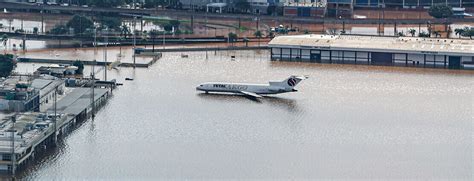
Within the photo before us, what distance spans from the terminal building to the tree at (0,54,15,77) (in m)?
6.81

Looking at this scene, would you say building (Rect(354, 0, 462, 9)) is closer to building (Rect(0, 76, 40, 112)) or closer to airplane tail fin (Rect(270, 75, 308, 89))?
airplane tail fin (Rect(270, 75, 308, 89))

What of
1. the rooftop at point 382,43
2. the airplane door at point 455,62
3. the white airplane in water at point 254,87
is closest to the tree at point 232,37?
the rooftop at point 382,43

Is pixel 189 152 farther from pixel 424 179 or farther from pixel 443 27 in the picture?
pixel 443 27

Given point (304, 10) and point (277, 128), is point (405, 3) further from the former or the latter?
point (277, 128)

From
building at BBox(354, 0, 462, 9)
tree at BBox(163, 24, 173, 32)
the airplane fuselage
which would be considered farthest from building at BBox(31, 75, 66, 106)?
building at BBox(354, 0, 462, 9)

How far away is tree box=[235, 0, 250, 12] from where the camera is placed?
42.4 meters

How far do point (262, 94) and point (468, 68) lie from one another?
20.5 ft

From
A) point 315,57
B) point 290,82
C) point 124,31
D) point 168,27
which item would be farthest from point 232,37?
point 290,82

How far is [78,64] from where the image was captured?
31.3 meters

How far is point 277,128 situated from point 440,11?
17.4 m

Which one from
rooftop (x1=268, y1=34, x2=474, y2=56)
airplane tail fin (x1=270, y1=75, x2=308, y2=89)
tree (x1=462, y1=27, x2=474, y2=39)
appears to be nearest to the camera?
airplane tail fin (x1=270, y1=75, x2=308, y2=89)

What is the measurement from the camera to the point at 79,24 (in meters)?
38.0

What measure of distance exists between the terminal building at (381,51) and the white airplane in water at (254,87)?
5.01m

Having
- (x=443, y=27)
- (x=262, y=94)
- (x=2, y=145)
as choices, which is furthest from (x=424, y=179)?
(x=443, y=27)
